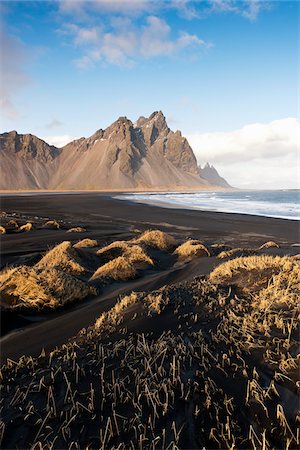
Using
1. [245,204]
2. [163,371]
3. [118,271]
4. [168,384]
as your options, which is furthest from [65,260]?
[245,204]

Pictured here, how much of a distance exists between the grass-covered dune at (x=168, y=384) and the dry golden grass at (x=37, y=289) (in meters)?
2.39

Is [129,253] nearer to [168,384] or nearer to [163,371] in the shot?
[163,371]

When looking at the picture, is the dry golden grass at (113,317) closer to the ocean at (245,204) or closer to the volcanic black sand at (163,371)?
the volcanic black sand at (163,371)

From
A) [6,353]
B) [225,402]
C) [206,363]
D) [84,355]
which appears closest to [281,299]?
[206,363]

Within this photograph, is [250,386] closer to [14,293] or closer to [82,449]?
[82,449]

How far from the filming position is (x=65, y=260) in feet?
33.2

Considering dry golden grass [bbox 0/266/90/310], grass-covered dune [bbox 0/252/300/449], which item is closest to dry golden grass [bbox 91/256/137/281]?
dry golden grass [bbox 0/266/90/310]

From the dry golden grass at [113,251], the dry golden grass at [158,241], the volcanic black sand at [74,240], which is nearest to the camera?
the volcanic black sand at [74,240]

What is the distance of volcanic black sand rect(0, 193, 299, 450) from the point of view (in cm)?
282

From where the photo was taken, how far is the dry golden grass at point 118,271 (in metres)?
9.41

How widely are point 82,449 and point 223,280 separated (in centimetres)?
544

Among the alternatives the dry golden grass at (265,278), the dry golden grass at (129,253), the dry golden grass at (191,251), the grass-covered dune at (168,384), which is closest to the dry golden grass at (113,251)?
the dry golden grass at (129,253)

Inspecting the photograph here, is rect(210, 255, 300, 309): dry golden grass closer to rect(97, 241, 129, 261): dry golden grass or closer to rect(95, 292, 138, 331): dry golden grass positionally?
rect(95, 292, 138, 331): dry golden grass

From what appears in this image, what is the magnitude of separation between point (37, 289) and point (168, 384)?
5007 millimetres
